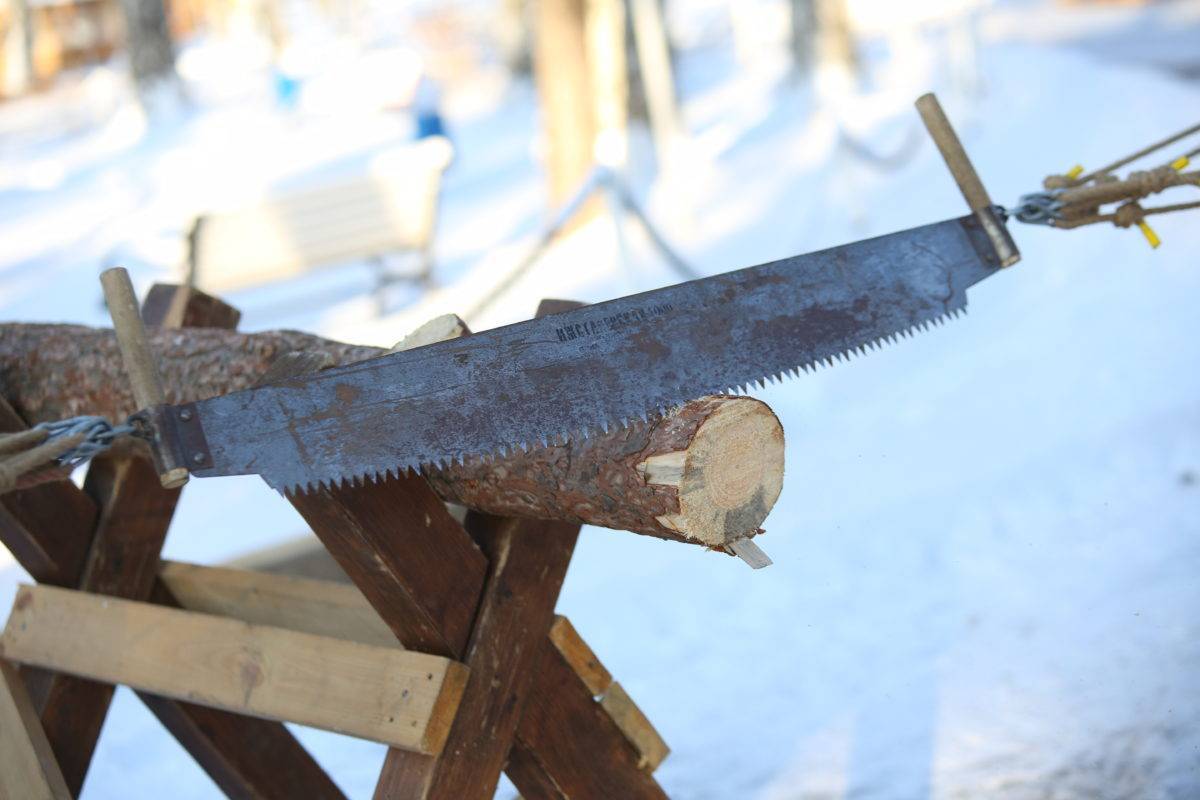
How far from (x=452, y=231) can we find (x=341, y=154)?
16.6 feet

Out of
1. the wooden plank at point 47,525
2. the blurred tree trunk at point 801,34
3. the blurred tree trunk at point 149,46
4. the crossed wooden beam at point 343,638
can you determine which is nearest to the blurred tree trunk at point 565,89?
the blurred tree trunk at point 801,34

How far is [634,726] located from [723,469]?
85 centimetres

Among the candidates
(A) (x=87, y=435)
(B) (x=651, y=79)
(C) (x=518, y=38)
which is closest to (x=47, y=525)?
(A) (x=87, y=435)

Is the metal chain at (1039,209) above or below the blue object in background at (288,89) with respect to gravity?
below

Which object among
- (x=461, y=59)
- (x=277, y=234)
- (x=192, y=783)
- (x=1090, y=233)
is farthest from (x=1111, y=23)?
(x=192, y=783)

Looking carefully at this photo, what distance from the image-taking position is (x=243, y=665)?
2.40 m

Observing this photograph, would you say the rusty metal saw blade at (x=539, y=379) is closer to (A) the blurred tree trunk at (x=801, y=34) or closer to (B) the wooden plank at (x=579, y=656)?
(B) the wooden plank at (x=579, y=656)

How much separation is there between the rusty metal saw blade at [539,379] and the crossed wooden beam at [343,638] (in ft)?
0.45

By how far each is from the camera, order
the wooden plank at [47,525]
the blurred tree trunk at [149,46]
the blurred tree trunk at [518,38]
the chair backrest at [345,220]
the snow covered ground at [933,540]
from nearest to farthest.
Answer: the wooden plank at [47,525], the snow covered ground at [933,540], the chair backrest at [345,220], the blurred tree trunk at [149,46], the blurred tree trunk at [518,38]

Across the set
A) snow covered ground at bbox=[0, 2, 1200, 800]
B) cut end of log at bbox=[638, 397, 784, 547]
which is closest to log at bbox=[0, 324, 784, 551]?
cut end of log at bbox=[638, 397, 784, 547]

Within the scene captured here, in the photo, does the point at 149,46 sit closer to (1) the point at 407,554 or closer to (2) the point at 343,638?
(2) the point at 343,638

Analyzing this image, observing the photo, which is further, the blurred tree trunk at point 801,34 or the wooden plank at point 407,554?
the blurred tree trunk at point 801,34

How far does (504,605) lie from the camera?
90.4 inches

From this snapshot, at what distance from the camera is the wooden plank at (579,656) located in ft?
7.93
